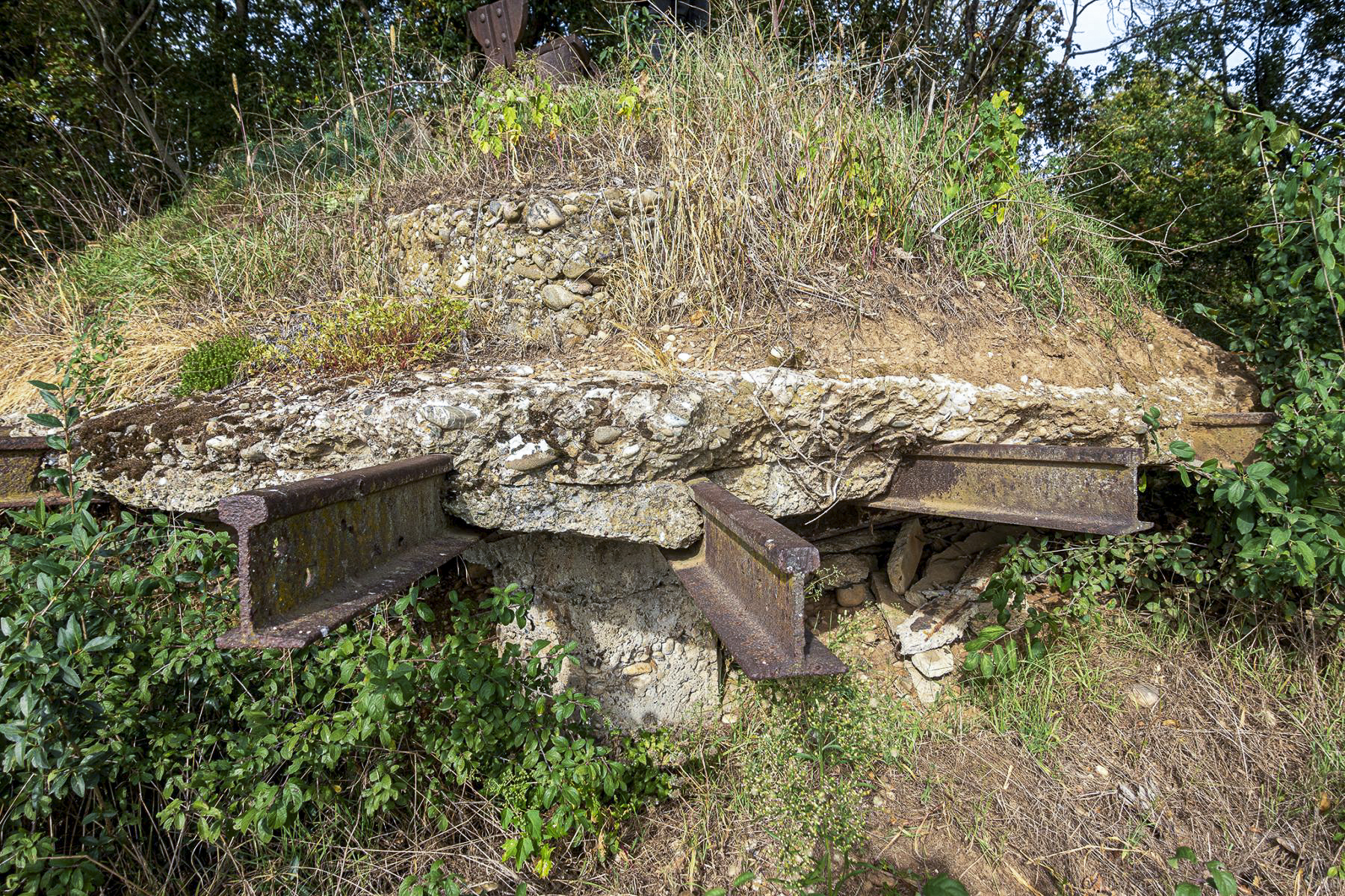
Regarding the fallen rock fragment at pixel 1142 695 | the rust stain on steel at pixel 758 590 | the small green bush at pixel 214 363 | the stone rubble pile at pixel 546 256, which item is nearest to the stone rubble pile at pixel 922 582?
the fallen rock fragment at pixel 1142 695

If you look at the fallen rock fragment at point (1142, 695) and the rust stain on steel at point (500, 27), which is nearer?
the fallen rock fragment at point (1142, 695)

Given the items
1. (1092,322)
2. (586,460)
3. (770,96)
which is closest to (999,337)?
(1092,322)

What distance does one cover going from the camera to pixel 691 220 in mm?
3340

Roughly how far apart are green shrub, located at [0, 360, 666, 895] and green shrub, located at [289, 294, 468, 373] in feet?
2.92

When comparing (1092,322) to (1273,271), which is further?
(1092,322)

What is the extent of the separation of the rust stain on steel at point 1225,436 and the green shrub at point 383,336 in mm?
3596

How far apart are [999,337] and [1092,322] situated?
75cm

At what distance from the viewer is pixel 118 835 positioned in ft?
7.36

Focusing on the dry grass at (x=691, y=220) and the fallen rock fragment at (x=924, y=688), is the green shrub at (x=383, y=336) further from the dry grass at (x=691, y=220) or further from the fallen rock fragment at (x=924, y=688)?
the fallen rock fragment at (x=924, y=688)

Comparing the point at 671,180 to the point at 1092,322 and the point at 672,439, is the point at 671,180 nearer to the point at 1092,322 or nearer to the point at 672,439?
the point at 672,439

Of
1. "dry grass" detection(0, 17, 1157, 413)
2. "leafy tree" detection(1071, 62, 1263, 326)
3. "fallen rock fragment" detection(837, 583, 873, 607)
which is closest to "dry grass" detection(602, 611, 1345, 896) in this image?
"fallen rock fragment" detection(837, 583, 873, 607)

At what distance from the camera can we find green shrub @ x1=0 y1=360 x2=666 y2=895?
2.05m

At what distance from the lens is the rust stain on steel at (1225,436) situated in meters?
3.24

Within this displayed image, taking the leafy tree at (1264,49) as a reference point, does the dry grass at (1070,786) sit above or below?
below
